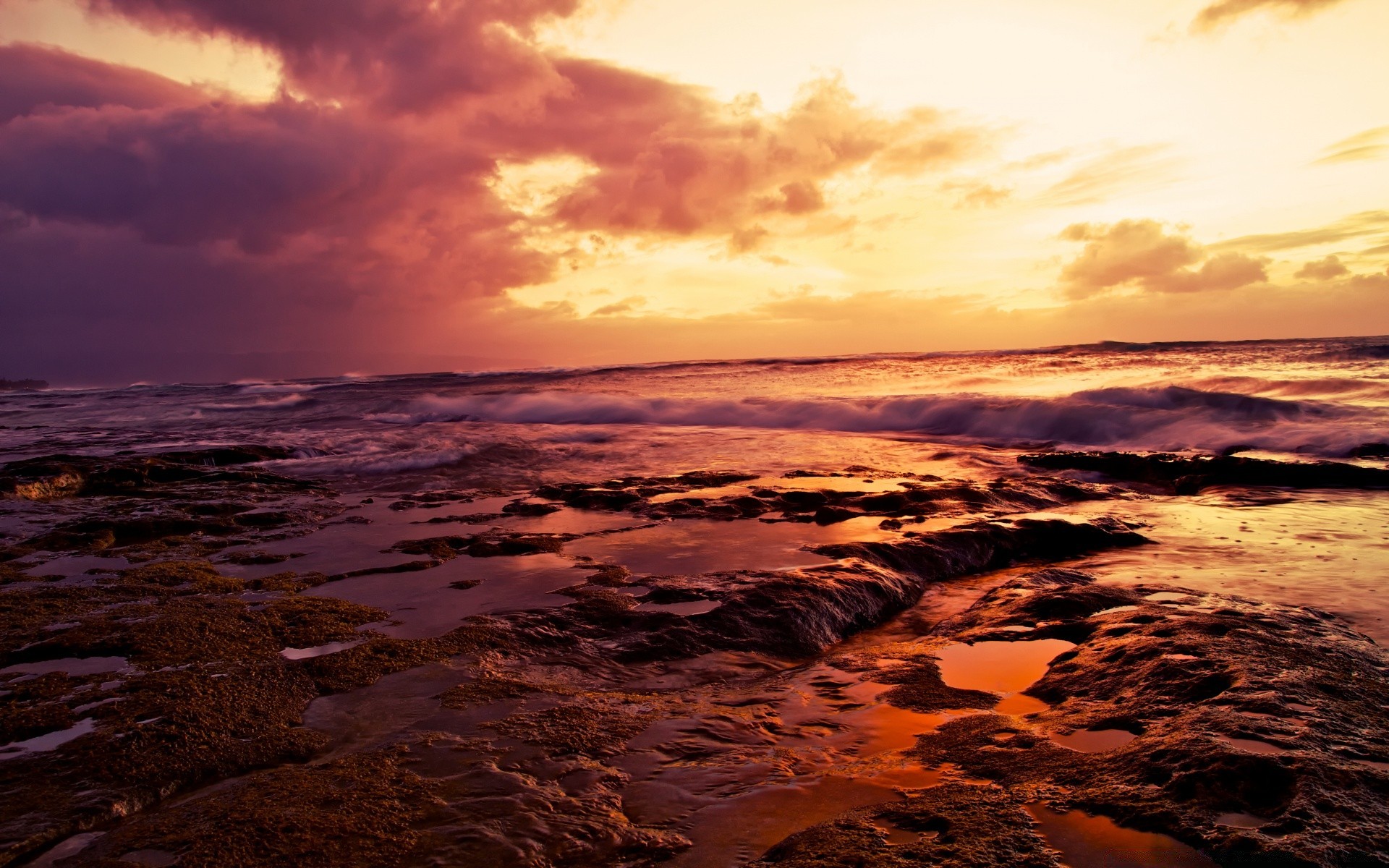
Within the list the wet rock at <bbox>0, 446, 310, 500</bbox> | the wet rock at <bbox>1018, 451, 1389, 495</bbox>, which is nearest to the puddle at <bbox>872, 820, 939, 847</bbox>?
the wet rock at <bbox>1018, 451, 1389, 495</bbox>

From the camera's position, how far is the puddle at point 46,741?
281 centimetres

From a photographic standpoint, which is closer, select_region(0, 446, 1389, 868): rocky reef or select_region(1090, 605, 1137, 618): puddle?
select_region(0, 446, 1389, 868): rocky reef

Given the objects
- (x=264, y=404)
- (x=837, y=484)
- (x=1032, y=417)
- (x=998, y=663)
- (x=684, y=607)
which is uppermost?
(x=264, y=404)

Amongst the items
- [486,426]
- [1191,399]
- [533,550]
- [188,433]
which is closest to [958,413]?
[1191,399]

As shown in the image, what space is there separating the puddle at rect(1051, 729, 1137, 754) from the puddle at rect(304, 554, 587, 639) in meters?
2.99

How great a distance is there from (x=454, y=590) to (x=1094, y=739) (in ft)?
12.9

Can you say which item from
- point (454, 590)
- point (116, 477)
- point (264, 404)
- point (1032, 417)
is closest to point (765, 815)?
point (454, 590)

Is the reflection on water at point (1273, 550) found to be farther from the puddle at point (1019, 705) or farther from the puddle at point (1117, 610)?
the puddle at point (1019, 705)

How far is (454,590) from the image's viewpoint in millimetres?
5023

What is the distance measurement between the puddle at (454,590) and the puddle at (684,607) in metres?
0.57

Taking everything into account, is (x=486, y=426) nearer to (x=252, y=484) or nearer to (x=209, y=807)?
(x=252, y=484)

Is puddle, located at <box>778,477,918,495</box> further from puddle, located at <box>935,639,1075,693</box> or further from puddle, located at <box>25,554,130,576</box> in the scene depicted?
→ puddle, located at <box>25,554,130,576</box>

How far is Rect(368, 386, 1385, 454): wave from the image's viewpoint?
40.1ft

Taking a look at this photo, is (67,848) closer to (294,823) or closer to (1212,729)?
(294,823)
